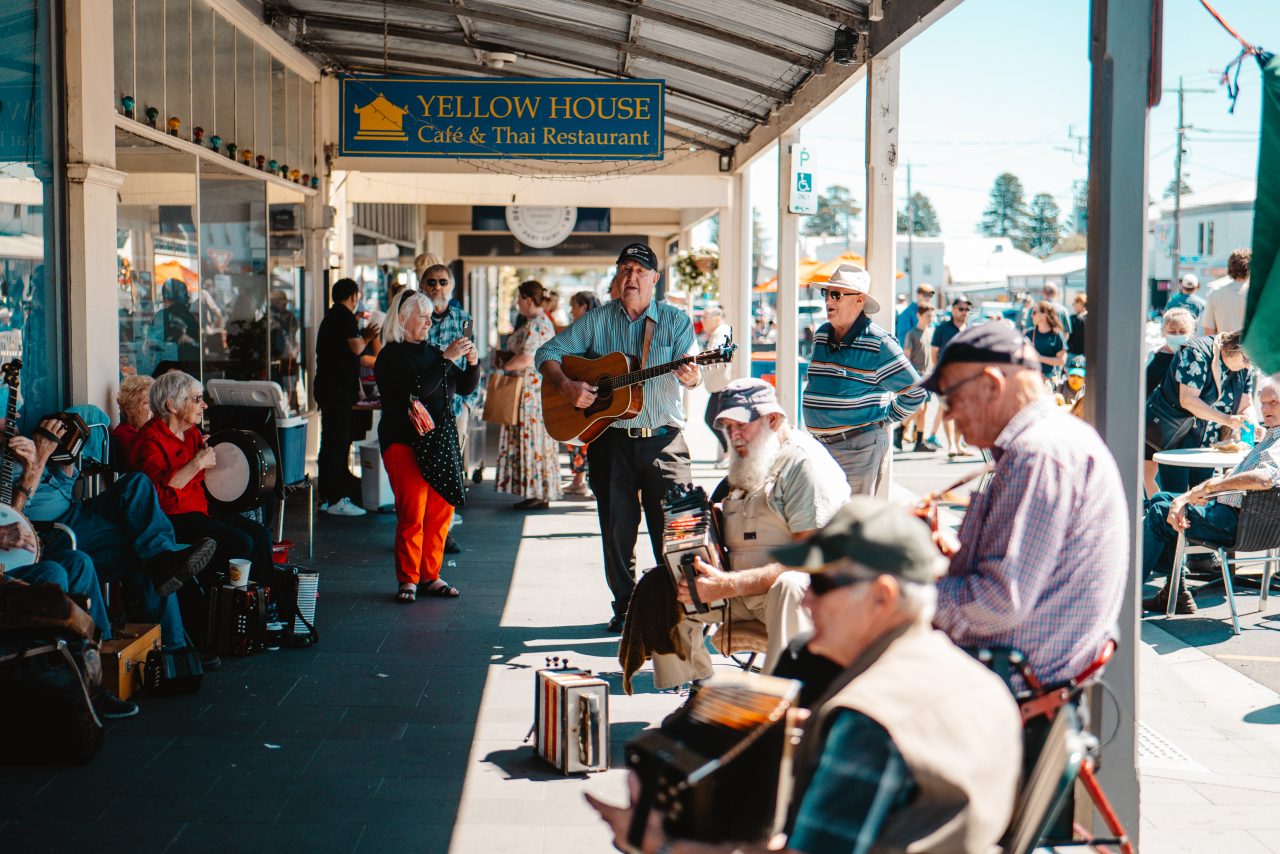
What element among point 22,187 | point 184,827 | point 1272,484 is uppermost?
point 22,187

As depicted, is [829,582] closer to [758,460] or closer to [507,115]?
[758,460]

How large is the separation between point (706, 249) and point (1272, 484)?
18450 millimetres

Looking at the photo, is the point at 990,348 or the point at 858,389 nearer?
the point at 990,348

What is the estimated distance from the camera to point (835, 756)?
2309 millimetres

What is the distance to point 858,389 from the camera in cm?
636

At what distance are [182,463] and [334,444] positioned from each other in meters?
4.32

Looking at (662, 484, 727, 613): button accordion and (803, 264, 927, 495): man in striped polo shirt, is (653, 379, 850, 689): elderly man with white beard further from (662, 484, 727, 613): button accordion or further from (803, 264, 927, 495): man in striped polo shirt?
(803, 264, 927, 495): man in striped polo shirt

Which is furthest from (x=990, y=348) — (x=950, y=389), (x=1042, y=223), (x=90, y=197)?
(x=1042, y=223)

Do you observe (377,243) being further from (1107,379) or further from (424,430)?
(1107,379)

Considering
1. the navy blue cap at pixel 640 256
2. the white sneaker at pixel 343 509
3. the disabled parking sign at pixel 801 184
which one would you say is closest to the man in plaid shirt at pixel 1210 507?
the navy blue cap at pixel 640 256

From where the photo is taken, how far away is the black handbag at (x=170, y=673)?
5.59 metres

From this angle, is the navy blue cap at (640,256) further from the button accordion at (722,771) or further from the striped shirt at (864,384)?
the button accordion at (722,771)

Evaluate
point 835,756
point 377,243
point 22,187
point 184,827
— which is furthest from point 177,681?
point 377,243

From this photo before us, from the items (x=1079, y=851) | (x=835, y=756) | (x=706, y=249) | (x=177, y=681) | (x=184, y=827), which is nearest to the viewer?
(x=835, y=756)
